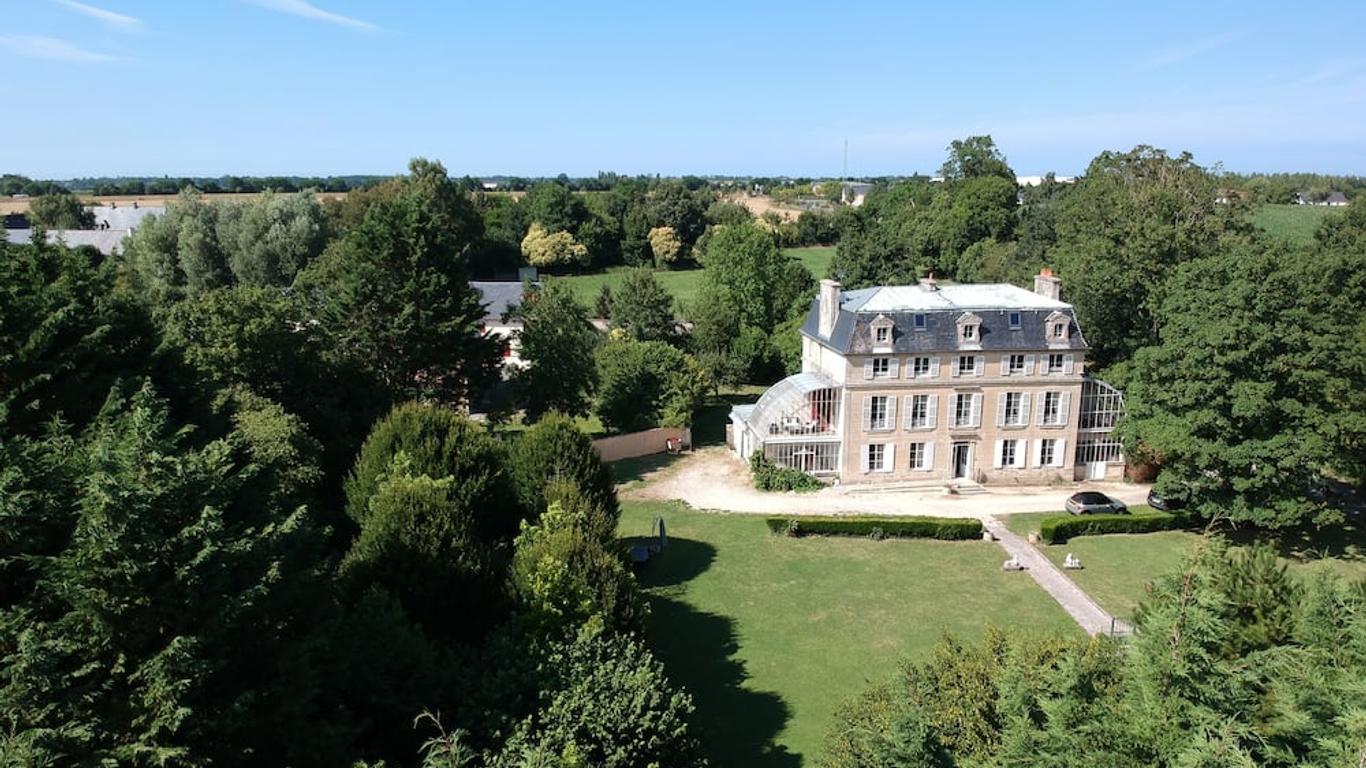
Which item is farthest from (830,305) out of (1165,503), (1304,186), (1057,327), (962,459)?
(1304,186)

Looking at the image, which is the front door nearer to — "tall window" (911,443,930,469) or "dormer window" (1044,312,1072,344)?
"tall window" (911,443,930,469)

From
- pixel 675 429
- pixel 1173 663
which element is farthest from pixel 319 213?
pixel 1173 663

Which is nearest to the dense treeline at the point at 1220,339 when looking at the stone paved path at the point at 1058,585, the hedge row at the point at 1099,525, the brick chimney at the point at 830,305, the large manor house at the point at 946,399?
the hedge row at the point at 1099,525

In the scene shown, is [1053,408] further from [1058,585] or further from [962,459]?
[1058,585]

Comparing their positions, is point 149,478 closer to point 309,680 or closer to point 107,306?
point 309,680

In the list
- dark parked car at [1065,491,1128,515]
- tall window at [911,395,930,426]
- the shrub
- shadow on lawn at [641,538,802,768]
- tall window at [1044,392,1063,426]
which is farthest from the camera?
tall window at [1044,392,1063,426]

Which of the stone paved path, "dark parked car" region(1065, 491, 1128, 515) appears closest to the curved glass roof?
the stone paved path

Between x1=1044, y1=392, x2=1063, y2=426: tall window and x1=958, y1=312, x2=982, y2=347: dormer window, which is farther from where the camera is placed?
x1=1044, y1=392, x2=1063, y2=426: tall window
